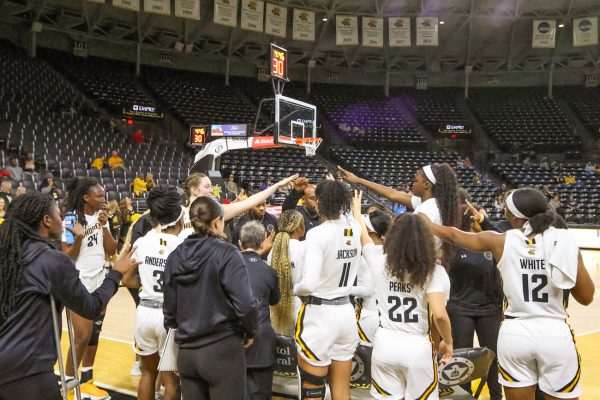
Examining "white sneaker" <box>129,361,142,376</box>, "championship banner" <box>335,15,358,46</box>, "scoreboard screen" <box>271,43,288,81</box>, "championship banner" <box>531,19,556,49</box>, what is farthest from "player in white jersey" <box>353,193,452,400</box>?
"championship banner" <box>531,19,556,49</box>

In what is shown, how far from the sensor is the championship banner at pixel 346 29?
22.8m

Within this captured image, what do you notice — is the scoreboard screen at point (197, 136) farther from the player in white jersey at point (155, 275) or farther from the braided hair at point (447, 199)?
the braided hair at point (447, 199)

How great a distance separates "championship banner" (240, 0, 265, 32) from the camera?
68.9 ft

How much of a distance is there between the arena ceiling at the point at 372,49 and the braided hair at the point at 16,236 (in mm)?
19434

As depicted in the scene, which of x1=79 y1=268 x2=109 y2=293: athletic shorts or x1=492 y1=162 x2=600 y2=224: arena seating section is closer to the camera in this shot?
x1=79 y1=268 x2=109 y2=293: athletic shorts

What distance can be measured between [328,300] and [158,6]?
17791 millimetres

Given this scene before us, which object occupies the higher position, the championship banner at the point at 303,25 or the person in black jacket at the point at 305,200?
the championship banner at the point at 303,25

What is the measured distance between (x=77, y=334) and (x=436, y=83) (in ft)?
86.9

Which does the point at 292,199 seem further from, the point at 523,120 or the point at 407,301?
the point at 523,120

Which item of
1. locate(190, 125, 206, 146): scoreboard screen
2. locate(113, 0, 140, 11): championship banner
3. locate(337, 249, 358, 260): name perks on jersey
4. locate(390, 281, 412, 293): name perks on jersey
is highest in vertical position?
locate(113, 0, 140, 11): championship banner

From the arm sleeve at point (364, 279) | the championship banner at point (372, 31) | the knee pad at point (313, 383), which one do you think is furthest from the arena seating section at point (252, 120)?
the knee pad at point (313, 383)

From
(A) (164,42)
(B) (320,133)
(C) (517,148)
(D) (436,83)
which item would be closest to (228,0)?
(A) (164,42)

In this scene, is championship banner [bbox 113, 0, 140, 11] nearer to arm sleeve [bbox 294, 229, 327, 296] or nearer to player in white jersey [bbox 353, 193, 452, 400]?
arm sleeve [bbox 294, 229, 327, 296]

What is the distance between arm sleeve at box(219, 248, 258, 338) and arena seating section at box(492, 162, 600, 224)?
1872cm
